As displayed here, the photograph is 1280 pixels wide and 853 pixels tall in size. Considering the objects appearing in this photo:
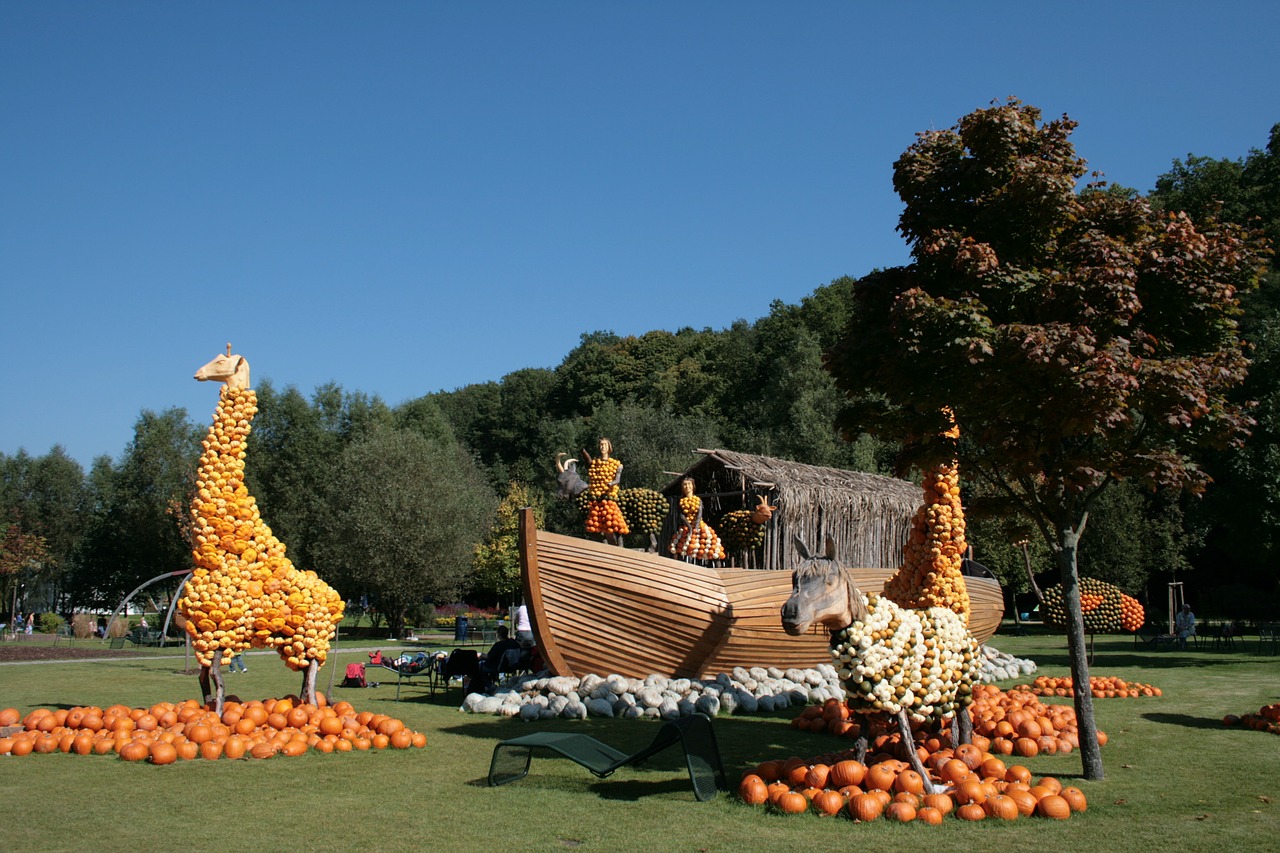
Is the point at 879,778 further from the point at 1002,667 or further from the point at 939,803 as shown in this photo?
the point at 1002,667

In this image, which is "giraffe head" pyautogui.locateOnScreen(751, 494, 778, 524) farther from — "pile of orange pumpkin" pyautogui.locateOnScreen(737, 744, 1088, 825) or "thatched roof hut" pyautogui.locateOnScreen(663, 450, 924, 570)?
"pile of orange pumpkin" pyautogui.locateOnScreen(737, 744, 1088, 825)

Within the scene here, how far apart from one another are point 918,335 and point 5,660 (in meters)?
21.5

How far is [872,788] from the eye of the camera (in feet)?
23.1

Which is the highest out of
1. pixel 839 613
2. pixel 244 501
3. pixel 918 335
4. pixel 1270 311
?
pixel 1270 311

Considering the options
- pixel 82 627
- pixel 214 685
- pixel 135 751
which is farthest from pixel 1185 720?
pixel 82 627

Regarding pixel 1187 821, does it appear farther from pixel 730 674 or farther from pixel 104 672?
pixel 104 672

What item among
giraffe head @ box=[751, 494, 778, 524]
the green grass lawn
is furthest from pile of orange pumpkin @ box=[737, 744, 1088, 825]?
giraffe head @ box=[751, 494, 778, 524]

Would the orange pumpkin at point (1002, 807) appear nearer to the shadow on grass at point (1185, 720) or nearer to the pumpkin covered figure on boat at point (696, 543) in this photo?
the shadow on grass at point (1185, 720)

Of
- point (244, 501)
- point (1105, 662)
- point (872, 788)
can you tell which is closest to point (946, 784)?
point (872, 788)

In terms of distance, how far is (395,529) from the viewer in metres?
33.1

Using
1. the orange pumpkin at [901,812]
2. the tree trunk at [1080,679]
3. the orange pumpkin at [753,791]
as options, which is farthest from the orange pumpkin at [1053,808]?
the orange pumpkin at [753,791]

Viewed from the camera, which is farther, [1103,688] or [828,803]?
[1103,688]

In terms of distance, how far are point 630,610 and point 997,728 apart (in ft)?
14.7

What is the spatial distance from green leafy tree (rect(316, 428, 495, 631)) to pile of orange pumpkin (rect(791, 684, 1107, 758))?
2403cm
